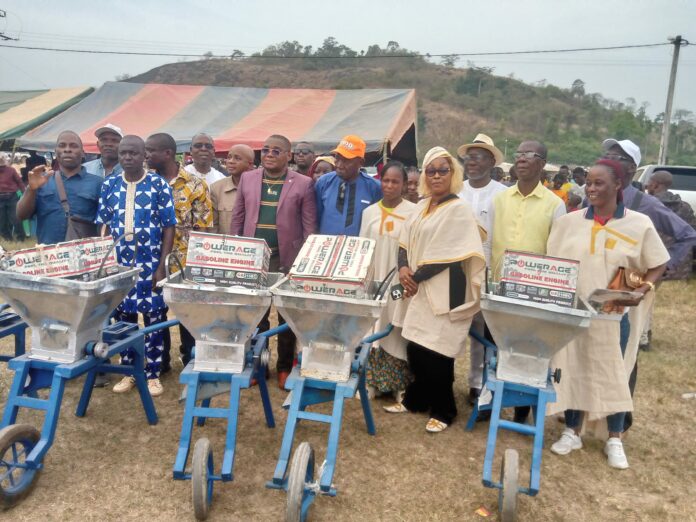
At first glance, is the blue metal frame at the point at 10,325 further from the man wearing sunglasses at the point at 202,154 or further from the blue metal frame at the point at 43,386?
the man wearing sunglasses at the point at 202,154

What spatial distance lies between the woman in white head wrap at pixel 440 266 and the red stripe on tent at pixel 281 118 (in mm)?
8494

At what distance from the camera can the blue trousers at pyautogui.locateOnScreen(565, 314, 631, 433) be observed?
3707 mm

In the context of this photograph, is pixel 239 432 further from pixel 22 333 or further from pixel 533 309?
pixel 533 309

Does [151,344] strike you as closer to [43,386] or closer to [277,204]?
[43,386]

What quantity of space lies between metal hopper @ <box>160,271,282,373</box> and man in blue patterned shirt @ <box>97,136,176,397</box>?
1.06 metres

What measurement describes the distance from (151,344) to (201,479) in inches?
75.7

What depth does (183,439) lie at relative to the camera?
3008 millimetres

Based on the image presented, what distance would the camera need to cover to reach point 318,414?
2.97m

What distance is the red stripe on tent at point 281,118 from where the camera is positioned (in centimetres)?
1212

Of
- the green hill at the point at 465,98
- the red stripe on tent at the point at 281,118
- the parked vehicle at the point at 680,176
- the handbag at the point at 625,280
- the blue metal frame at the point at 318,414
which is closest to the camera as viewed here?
the blue metal frame at the point at 318,414

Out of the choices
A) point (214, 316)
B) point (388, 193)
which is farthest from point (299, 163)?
point (214, 316)

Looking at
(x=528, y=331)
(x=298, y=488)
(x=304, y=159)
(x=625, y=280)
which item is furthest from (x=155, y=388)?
(x=304, y=159)

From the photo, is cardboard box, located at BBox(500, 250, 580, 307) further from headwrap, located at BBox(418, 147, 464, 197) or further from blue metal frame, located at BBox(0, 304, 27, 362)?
blue metal frame, located at BBox(0, 304, 27, 362)

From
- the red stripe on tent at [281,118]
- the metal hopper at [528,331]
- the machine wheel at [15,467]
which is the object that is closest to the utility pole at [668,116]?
the red stripe on tent at [281,118]
